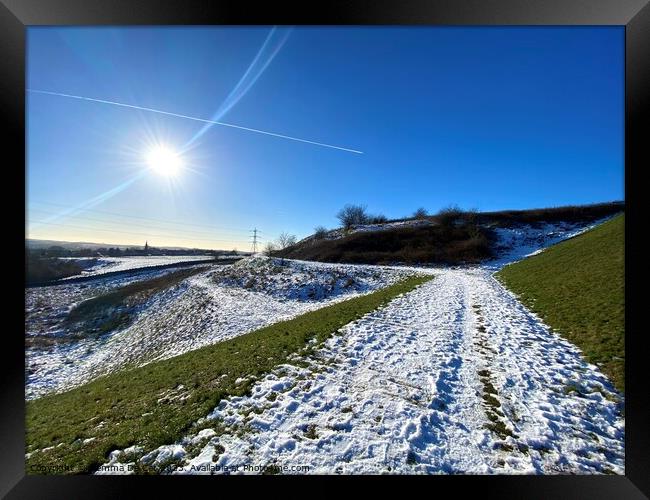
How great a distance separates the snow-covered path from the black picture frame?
20cm

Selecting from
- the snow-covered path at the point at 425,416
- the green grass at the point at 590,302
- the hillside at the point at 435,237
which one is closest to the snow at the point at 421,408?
the snow-covered path at the point at 425,416

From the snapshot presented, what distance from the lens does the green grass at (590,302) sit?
534cm

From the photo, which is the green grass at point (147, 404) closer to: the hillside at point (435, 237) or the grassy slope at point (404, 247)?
the grassy slope at point (404, 247)

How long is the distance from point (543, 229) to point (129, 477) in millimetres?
52871

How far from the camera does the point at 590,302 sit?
786 centimetres

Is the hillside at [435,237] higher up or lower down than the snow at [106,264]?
higher up

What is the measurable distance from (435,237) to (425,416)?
36.3m

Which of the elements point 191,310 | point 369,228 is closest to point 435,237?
point 369,228

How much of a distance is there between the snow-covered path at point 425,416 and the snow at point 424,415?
0.02 meters

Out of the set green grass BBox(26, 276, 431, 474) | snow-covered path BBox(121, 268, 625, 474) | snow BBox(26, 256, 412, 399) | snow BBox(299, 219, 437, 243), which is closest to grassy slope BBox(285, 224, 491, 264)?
snow BBox(299, 219, 437, 243)
